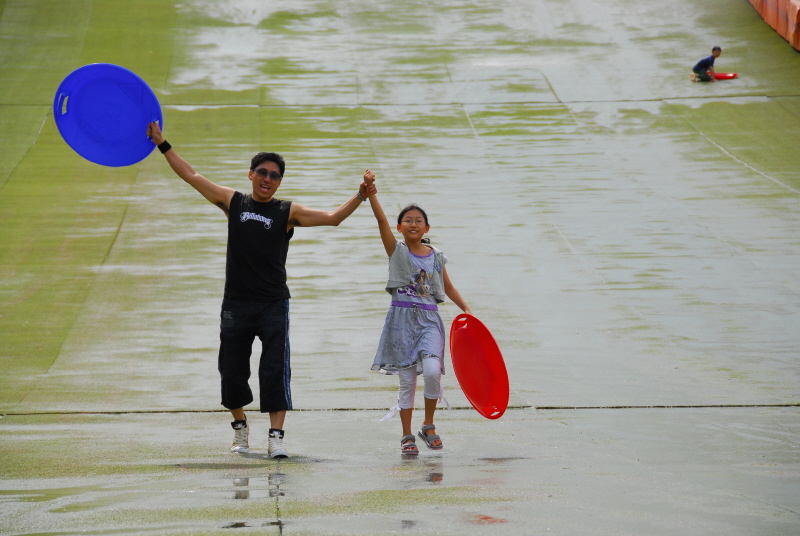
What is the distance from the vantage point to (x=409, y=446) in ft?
20.0

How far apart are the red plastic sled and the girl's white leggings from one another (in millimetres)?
314

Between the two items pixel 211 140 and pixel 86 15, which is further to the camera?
pixel 86 15

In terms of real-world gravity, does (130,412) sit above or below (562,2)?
above

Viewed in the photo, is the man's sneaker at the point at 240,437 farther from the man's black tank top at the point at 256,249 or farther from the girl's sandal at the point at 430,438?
the girl's sandal at the point at 430,438

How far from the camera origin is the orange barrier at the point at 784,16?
2280cm

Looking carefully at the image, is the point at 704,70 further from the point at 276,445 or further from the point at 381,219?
the point at 276,445

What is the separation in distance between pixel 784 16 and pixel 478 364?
66.4 feet

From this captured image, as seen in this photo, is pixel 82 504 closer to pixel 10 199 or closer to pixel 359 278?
pixel 359 278

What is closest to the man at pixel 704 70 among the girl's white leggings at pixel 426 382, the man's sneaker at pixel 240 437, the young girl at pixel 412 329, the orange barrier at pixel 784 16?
the orange barrier at pixel 784 16

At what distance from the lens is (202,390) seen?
27.7ft

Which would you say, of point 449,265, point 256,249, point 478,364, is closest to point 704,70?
point 449,265

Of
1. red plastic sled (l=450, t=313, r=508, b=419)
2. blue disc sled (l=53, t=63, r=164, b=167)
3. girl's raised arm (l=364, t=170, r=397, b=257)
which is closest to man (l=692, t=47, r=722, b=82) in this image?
red plastic sled (l=450, t=313, r=508, b=419)

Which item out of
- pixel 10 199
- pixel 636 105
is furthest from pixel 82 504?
pixel 636 105

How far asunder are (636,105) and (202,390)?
14.5 m
